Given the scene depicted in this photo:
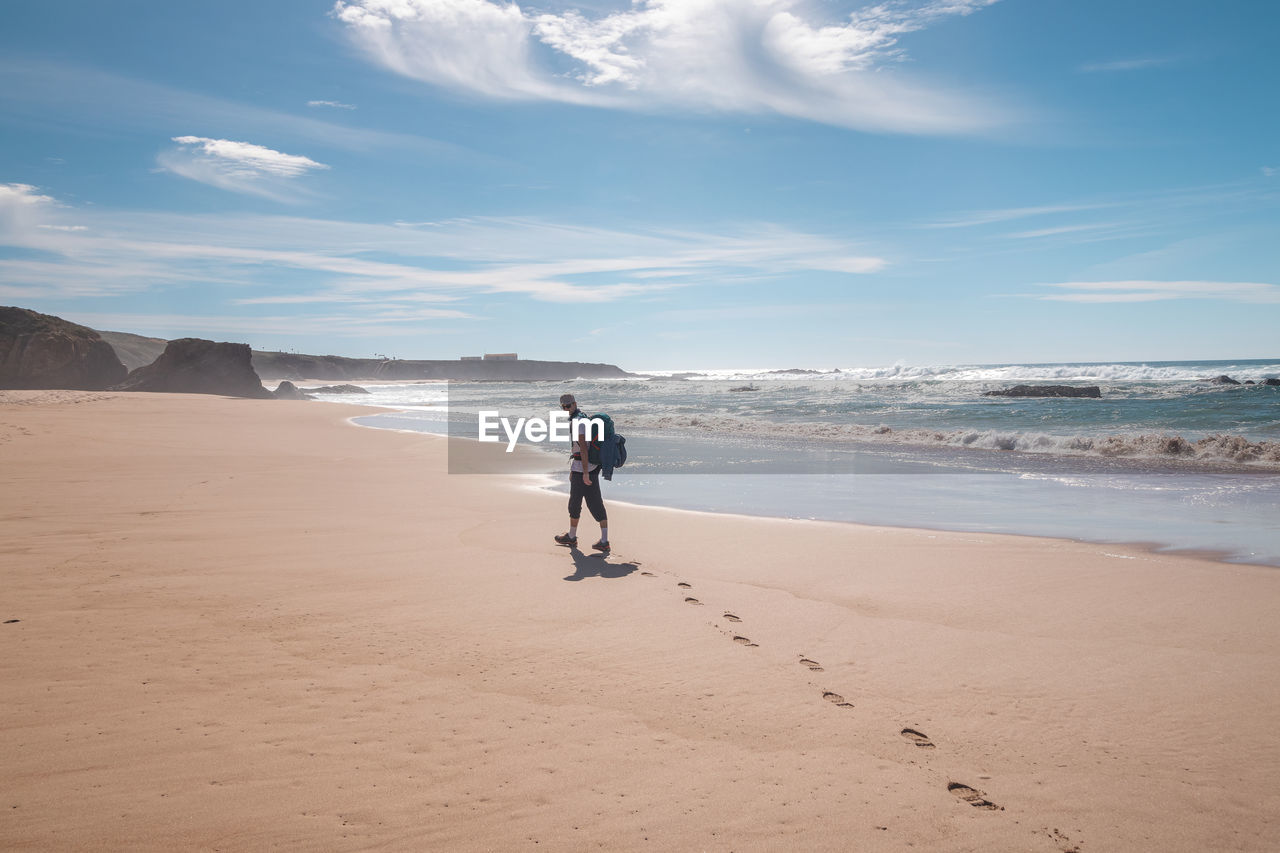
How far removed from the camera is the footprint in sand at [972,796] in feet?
9.86

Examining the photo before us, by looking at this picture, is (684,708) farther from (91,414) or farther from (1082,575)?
(91,414)

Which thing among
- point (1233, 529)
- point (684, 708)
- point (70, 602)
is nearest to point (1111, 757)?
point (684, 708)

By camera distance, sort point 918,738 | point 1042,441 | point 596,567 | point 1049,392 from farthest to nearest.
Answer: point 1049,392 < point 1042,441 < point 596,567 < point 918,738

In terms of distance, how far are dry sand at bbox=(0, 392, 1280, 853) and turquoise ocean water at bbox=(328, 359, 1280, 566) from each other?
2.11 meters

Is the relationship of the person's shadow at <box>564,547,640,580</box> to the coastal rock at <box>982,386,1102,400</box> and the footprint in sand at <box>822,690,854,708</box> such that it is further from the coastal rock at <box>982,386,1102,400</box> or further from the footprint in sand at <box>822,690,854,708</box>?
the coastal rock at <box>982,386,1102,400</box>

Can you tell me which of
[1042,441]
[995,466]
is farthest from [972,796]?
[1042,441]

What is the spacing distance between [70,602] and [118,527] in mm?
2958

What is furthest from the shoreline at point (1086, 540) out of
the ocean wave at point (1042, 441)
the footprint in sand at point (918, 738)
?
the ocean wave at point (1042, 441)

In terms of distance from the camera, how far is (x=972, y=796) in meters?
3.07

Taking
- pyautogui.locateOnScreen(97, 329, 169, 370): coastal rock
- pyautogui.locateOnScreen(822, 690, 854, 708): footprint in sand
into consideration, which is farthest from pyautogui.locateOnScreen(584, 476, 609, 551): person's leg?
pyautogui.locateOnScreen(97, 329, 169, 370): coastal rock

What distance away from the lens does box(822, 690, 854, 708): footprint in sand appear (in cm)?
391

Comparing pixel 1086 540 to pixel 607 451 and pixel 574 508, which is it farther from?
pixel 574 508

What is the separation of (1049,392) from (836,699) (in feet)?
136

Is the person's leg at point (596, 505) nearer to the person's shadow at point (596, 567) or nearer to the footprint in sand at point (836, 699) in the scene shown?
the person's shadow at point (596, 567)
